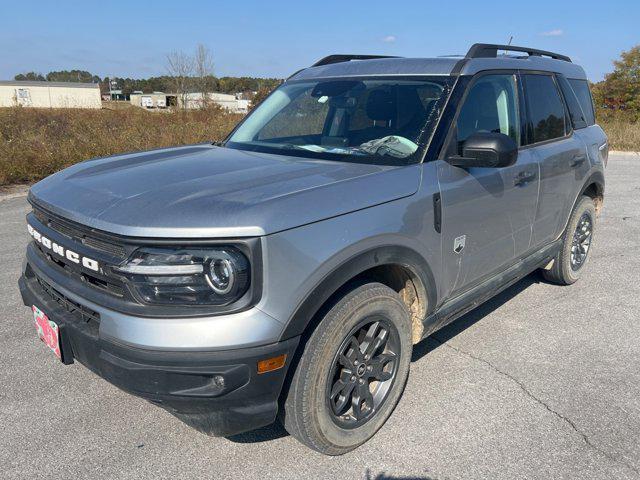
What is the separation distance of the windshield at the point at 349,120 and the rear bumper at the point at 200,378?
134 centimetres

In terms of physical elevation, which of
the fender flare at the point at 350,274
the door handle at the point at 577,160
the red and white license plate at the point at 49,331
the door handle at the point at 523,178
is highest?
the door handle at the point at 577,160

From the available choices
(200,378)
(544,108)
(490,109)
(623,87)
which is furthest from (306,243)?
(623,87)

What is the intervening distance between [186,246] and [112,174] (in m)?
0.97

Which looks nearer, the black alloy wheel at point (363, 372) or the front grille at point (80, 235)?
the front grille at point (80, 235)

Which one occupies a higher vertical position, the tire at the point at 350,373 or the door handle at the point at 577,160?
the door handle at the point at 577,160

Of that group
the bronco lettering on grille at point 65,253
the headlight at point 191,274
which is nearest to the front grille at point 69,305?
the bronco lettering on grille at point 65,253

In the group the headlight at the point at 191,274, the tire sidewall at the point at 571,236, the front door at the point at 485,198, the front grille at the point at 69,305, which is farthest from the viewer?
the tire sidewall at the point at 571,236

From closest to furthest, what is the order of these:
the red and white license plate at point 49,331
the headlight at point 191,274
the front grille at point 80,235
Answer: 1. the headlight at point 191,274
2. the front grille at point 80,235
3. the red and white license plate at point 49,331

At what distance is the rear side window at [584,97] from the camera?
15.4 ft

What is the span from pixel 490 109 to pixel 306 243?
1.91 meters

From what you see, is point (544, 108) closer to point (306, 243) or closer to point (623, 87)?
point (306, 243)

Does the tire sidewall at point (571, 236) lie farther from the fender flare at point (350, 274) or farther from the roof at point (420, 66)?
the fender flare at point (350, 274)

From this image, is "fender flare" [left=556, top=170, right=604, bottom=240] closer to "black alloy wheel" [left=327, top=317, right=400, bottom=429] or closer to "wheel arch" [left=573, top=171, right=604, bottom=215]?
Answer: "wheel arch" [left=573, top=171, right=604, bottom=215]

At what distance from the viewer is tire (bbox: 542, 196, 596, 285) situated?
14.9ft
